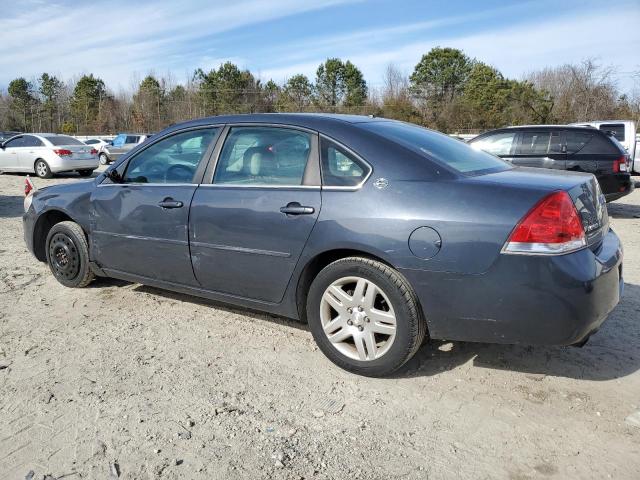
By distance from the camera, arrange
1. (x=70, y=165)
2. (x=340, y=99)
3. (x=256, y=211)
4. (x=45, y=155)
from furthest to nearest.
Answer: (x=340, y=99), (x=70, y=165), (x=45, y=155), (x=256, y=211)

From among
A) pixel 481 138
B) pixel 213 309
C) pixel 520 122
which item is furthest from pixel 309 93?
pixel 213 309

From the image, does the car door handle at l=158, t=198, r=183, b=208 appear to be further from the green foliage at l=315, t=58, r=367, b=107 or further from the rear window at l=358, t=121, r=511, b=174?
the green foliage at l=315, t=58, r=367, b=107

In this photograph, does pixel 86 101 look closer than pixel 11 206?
No

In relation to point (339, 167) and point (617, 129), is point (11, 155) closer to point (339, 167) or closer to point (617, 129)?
point (339, 167)

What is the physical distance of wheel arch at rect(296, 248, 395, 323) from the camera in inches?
123

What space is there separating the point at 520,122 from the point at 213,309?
35.9 metres

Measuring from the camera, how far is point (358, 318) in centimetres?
310

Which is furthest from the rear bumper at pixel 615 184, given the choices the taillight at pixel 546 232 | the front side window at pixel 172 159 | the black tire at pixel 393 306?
the front side window at pixel 172 159

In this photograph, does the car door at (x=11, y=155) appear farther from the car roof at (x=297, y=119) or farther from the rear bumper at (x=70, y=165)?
the car roof at (x=297, y=119)

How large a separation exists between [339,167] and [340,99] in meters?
48.4

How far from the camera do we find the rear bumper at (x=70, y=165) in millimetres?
15570

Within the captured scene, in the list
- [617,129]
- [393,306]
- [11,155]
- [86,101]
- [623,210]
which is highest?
[86,101]

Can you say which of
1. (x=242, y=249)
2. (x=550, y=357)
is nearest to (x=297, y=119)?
(x=242, y=249)

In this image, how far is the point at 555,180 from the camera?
2.95 m
